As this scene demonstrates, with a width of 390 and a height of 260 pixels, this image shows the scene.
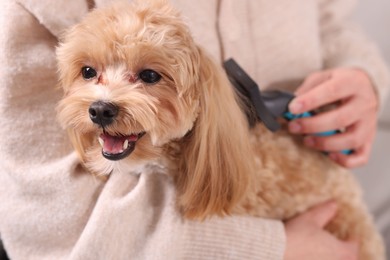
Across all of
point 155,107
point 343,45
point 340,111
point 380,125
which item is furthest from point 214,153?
point 380,125

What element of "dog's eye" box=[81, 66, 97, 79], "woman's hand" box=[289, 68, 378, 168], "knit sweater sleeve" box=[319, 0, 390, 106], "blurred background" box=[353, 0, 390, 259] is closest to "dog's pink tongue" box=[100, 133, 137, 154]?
"dog's eye" box=[81, 66, 97, 79]

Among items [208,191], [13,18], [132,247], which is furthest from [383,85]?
[13,18]

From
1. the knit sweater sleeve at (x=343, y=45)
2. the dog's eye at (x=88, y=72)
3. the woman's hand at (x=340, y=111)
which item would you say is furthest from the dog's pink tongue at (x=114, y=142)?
the knit sweater sleeve at (x=343, y=45)

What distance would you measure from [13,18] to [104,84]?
0.80 feet

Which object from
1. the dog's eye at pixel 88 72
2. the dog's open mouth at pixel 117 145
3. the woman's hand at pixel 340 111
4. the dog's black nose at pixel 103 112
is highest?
the dog's eye at pixel 88 72

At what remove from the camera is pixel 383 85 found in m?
1.14

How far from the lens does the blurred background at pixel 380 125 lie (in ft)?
5.68

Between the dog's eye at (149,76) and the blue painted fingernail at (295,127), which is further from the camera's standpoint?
the blue painted fingernail at (295,127)

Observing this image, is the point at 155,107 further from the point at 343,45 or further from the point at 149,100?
the point at 343,45

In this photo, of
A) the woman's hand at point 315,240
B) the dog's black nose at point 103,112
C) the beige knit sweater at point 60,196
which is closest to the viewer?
the dog's black nose at point 103,112

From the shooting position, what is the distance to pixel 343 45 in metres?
1.19

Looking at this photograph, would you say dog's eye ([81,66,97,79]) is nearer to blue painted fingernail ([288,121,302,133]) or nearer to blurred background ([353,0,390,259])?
blue painted fingernail ([288,121,302,133])

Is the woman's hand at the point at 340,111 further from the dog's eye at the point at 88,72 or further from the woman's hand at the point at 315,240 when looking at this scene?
the dog's eye at the point at 88,72

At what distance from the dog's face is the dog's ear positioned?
3 centimetres
